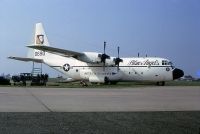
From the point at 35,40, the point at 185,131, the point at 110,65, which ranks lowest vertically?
the point at 185,131

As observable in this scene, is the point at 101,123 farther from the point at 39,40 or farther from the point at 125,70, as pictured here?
the point at 39,40

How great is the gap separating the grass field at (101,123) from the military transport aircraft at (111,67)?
3419 cm

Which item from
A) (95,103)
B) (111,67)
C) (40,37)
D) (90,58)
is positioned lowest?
(95,103)

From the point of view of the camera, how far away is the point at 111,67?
48281mm

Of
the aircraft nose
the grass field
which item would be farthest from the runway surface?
the aircraft nose

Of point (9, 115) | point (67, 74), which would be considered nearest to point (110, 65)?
point (67, 74)

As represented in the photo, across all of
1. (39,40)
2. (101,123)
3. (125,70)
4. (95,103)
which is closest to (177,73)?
(125,70)

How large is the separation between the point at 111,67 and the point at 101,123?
38.5 m

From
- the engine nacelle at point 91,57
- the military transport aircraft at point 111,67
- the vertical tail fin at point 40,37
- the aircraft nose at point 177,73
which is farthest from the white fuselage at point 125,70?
the vertical tail fin at point 40,37

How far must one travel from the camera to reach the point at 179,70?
45.9 meters

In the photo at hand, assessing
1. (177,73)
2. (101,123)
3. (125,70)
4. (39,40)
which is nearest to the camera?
(101,123)

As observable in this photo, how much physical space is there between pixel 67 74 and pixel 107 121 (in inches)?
1659

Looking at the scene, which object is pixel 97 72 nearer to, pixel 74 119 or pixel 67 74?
pixel 67 74

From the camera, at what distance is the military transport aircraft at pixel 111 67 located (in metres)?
46.0
